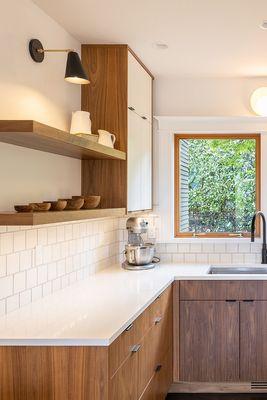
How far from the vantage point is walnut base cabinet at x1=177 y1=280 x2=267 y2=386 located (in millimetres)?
3480

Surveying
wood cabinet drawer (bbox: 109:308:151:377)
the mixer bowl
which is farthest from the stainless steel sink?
wood cabinet drawer (bbox: 109:308:151:377)

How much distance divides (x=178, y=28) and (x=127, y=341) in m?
1.90

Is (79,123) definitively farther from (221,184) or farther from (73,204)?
(221,184)

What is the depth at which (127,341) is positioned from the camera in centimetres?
222

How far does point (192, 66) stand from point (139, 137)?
72 cm

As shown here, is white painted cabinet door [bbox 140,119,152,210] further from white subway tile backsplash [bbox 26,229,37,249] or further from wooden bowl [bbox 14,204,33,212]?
wooden bowl [bbox 14,204,33,212]

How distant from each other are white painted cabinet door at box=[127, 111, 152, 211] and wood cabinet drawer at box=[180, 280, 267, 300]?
0.72 metres

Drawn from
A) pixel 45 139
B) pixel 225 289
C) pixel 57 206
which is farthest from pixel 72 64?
pixel 225 289

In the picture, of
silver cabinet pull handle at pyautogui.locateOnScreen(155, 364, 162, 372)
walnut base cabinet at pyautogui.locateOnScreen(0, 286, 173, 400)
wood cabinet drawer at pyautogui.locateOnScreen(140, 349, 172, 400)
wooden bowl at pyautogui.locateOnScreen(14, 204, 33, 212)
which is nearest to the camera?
walnut base cabinet at pyautogui.locateOnScreen(0, 286, 173, 400)

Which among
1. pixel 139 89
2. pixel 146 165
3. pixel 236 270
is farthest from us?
pixel 236 270

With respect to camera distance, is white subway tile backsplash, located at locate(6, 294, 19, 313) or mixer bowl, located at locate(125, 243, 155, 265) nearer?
white subway tile backsplash, located at locate(6, 294, 19, 313)

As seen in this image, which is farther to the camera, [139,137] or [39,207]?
[139,137]

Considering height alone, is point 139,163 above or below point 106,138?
below

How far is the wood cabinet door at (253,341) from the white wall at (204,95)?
1.68 meters
